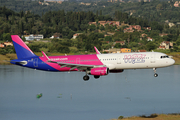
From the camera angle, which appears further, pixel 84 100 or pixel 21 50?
pixel 84 100

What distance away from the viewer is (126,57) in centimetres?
6888

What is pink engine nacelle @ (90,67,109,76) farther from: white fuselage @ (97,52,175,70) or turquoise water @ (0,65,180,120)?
turquoise water @ (0,65,180,120)

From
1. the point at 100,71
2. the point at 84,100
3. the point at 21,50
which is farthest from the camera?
the point at 84,100

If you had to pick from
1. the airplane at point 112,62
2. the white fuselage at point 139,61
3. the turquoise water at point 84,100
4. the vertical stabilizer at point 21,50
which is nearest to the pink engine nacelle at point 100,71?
the airplane at point 112,62

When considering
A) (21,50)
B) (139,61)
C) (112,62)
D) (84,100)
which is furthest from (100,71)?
(21,50)

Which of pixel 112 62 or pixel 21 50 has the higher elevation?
pixel 21 50

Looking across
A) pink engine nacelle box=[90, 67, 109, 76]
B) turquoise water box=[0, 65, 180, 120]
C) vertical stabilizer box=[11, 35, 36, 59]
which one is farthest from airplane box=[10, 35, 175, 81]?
turquoise water box=[0, 65, 180, 120]

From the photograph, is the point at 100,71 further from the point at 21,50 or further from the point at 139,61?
the point at 21,50

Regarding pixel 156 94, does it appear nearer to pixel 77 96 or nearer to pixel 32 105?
pixel 77 96

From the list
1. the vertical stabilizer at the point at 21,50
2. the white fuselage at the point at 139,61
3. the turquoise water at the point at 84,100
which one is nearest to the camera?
the turquoise water at the point at 84,100

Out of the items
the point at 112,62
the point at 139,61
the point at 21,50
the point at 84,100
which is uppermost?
the point at 21,50

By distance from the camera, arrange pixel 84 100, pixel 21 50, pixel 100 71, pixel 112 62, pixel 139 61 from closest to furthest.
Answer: pixel 139 61 → pixel 100 71 → pixel 112 62 → pixel 21 50 → pixel 84 100

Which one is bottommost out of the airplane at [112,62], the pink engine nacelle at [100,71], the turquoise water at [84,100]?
the turquoise water at [84,100]

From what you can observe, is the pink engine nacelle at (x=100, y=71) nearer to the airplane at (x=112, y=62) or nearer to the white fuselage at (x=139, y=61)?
the airplane at (x=112, y=62)
